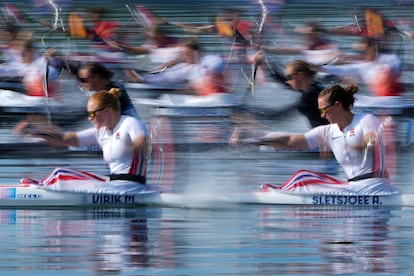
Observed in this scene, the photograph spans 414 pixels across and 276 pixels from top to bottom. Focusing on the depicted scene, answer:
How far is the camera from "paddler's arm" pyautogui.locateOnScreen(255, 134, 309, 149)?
15945 mm

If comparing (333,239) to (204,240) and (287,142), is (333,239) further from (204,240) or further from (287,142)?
(287,142)

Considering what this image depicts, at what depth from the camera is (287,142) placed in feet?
52.5

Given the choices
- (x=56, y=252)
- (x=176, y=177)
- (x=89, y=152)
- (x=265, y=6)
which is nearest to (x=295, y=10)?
(x=265, y=6)

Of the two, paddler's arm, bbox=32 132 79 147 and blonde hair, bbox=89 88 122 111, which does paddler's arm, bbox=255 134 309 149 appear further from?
paddler's arm, bbox=32 132 79 147

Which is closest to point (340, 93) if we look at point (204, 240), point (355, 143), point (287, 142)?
point (355, 143)

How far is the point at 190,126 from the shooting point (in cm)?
2308

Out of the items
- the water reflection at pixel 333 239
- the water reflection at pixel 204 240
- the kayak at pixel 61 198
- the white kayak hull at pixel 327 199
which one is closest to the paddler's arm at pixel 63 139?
the kayak at pixel 61 198

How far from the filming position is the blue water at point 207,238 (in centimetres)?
1155

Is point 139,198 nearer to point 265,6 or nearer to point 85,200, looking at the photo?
point 85,200

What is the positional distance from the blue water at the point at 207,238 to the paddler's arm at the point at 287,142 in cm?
60

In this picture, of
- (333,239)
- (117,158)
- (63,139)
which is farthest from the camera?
(63,139)

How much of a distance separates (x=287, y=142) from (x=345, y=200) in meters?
0.78

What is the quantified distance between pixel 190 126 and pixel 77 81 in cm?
164

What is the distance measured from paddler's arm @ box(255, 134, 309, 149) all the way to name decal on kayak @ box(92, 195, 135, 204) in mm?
1342
